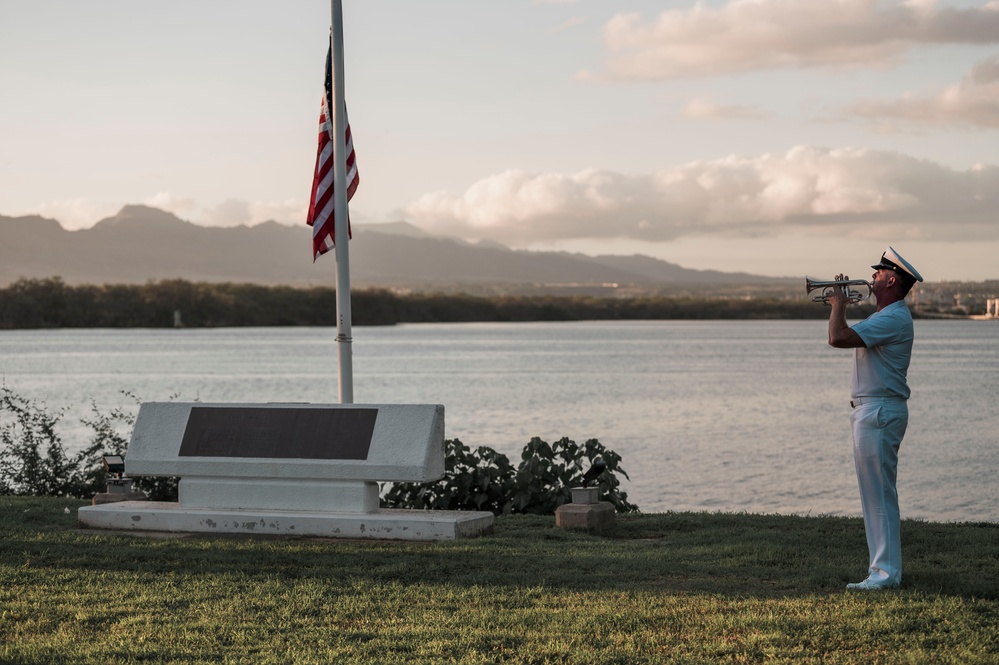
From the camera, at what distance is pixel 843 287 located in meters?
8.09

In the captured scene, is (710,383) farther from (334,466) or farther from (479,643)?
(479,643)

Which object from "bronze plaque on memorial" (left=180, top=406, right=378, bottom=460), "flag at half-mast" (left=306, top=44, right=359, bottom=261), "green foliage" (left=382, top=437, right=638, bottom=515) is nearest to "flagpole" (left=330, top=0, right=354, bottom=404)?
"flag at half-mast" (left=306, top=44, right=359, bottom=261)

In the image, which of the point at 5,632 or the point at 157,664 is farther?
the point at 5,632

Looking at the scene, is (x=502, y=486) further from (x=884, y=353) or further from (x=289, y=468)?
(x=884, y=353)

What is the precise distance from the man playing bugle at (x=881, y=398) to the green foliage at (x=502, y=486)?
5593mm

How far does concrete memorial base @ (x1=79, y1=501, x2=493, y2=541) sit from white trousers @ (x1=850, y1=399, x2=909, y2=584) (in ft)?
12.6

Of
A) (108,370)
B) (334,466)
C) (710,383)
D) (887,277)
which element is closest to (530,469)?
(334,466)

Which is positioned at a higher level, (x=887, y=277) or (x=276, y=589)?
(x=887, y=277)

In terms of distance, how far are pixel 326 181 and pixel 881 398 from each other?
25.7 ft

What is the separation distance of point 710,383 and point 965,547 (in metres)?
50.9

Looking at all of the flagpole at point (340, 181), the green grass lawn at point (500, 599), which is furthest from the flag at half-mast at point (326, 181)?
the green grass lawn at point (500, 599)

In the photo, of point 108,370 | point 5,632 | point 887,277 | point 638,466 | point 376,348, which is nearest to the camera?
point 5,632

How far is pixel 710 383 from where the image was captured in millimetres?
60688

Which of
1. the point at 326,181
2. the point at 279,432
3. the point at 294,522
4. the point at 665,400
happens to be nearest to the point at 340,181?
the point at 326,181
